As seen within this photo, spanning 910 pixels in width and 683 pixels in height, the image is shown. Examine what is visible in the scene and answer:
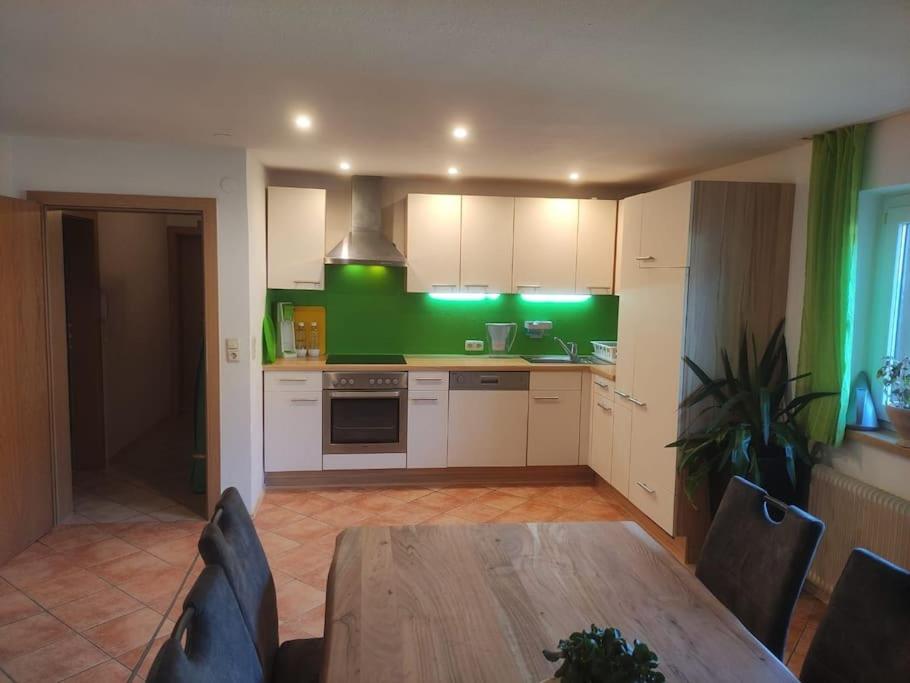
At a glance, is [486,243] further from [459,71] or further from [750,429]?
[459,71]

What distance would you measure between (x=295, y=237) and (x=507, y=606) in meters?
3.57

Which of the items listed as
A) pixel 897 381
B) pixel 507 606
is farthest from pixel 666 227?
pixel 507 606

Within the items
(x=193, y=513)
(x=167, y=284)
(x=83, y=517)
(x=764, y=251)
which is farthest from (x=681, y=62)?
(x=167, y=284)

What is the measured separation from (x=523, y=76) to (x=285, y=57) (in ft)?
2.79

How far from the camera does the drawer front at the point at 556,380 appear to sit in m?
4.67

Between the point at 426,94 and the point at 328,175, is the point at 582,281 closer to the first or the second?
the point at 328,175

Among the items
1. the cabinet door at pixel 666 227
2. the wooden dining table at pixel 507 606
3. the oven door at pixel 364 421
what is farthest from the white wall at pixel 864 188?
the oven door at pixel 364 421

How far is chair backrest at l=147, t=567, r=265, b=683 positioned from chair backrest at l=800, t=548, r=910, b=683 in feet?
4.37

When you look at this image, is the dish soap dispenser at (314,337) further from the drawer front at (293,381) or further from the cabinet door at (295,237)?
the drawer front at (293,381)

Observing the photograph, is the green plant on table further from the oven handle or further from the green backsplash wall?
the oven handle

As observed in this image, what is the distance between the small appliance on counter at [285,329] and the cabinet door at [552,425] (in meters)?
1.87

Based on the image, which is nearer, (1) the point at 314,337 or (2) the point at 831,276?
(2) the point at 831,276

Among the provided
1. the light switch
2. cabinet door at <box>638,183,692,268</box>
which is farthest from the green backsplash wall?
cabinet door at <box>638,183,692,268</box>

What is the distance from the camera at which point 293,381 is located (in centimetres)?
439
